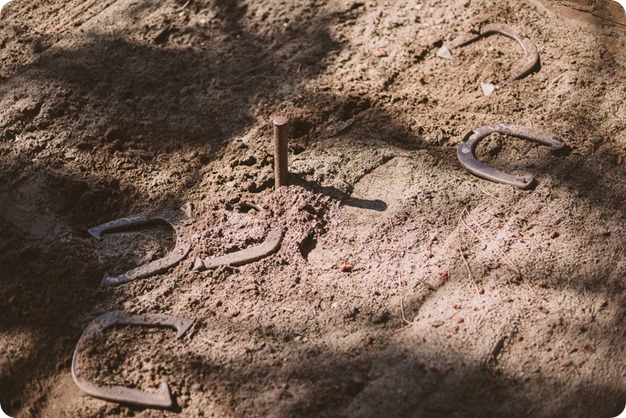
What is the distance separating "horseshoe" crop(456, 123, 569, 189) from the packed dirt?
52mm

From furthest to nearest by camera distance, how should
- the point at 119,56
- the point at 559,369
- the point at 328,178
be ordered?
1. the point at 119,56
2. the point at 328,178
3. the point at 559,369

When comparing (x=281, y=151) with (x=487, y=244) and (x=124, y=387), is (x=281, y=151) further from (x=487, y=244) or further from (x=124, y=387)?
(x=124, y=387)

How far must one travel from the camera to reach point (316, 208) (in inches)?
139

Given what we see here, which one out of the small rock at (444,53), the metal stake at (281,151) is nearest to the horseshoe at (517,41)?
the small rock at (444,53)

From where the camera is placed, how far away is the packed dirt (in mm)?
2875

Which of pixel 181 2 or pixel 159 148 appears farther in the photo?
pixel 181 2

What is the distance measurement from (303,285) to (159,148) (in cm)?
115

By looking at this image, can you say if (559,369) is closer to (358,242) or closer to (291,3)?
(358,242)

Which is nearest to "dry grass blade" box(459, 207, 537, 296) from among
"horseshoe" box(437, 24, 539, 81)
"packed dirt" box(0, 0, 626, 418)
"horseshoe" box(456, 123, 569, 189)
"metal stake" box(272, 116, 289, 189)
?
"packed dirt" box(0, 0, 626, 418)

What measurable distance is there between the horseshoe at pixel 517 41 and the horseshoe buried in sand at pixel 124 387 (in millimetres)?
2225

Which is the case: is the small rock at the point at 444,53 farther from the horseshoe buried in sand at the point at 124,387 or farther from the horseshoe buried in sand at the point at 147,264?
the horseshoe buried in sand at the point at 124,387

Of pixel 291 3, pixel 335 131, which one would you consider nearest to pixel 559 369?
pixel 335 131

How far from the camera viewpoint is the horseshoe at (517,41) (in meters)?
4.12

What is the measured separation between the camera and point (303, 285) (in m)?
3.23
